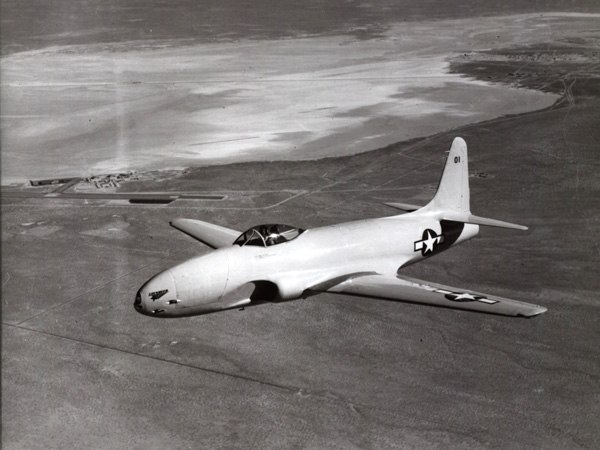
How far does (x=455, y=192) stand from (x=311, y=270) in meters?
8.87

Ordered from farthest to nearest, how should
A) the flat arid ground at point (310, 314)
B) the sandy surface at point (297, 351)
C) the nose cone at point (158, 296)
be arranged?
the nose cone at point (158, 296) < the flat arid ground at point (310, 314) < the sandy surface at point (297, 351)

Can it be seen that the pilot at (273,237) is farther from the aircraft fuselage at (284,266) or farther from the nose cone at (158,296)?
the nose cone at (158,296)

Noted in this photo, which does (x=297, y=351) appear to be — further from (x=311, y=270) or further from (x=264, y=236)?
(x=264, y=236)

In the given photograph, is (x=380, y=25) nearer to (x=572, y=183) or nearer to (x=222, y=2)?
(x=222, y=2)

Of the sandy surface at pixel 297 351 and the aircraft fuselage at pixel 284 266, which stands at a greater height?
the aircraft fuselage at pixel 284 266


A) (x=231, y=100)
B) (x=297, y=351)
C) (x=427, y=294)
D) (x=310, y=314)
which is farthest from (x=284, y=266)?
(x=231, y=100)

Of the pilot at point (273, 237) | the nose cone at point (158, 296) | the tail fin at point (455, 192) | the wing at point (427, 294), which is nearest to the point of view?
the wing at point (427, 294)

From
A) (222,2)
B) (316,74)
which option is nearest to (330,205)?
(316,74)

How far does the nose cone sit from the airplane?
31 mm

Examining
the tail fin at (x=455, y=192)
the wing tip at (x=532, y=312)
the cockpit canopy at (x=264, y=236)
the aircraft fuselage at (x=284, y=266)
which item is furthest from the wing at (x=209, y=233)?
the wing tip at (x=532, y=312)

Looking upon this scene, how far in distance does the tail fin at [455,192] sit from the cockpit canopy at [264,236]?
7594 mm

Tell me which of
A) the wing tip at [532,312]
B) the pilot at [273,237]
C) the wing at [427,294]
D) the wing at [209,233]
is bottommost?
the wing at [427,294]

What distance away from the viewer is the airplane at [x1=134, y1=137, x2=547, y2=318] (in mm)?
22859

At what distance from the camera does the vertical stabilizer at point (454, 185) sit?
30.4 m
